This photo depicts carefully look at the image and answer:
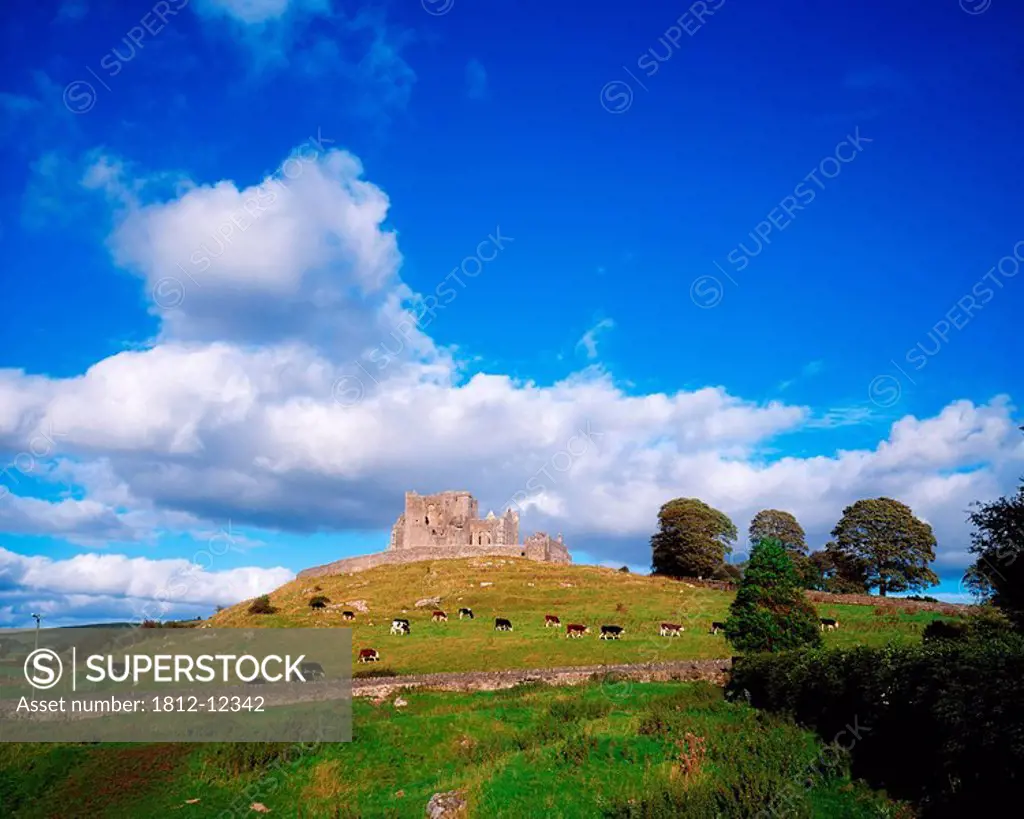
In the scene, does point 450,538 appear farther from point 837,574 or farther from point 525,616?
point 525,616

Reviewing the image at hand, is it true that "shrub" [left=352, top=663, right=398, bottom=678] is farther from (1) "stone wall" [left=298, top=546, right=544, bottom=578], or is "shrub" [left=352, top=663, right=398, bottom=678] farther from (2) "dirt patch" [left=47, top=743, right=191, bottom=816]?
(1) "stone wall" [left=298, top=546, right=544, bottom=578]

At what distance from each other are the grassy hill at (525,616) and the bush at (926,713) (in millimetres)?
16247

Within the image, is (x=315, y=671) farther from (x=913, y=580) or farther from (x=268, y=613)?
(x=913, y=580)

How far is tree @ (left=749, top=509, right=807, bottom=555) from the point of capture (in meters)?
100

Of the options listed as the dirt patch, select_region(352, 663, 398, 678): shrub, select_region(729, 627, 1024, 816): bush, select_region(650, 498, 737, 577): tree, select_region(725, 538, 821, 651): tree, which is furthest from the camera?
select_region(650, 498, 737, 577): tree

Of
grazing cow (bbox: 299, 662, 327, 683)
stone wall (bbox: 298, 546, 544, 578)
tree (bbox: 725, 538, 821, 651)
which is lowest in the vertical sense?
grazing cow (bbox: 299, 662, 327, 683)

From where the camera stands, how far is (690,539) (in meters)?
95.6

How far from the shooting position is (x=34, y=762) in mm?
21984

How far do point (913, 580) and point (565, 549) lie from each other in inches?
2226

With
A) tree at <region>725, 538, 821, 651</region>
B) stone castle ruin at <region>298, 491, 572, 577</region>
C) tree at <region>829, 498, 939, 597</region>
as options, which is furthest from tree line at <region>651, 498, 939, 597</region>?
tree at <region>725, 538, 821, 651</region>

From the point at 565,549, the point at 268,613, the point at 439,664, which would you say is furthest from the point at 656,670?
the point at 565,549

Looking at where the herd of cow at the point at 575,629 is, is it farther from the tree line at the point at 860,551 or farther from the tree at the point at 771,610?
the tree line at the point at 860,551

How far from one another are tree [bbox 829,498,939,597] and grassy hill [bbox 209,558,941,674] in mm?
20077
